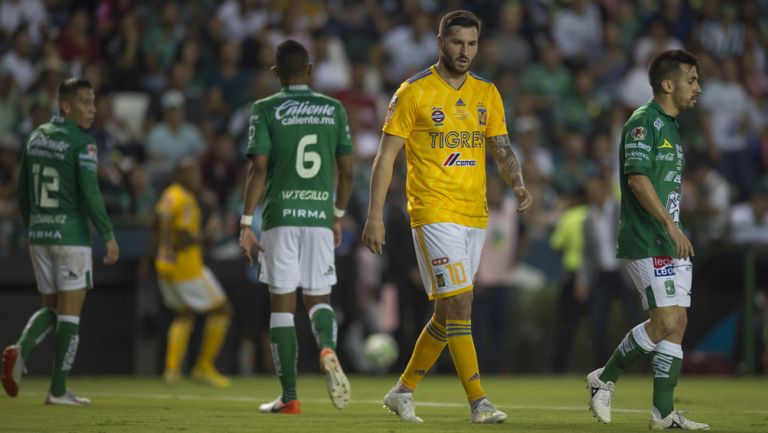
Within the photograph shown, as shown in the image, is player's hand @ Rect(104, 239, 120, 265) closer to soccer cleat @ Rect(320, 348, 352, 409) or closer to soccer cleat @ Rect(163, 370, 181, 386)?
soccer cleat @ Rect(320, 348, 352, 409)

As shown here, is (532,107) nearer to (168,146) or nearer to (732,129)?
(732,129)

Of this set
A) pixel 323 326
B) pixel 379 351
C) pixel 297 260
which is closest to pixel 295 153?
pixel 297 260

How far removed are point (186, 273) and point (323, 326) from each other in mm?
5922

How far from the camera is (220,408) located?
34.9 ft

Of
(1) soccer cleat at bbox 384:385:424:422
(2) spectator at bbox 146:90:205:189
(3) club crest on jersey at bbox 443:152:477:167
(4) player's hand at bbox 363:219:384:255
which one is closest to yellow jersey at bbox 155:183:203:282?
(2) spectator at bbox 146:90:205:189

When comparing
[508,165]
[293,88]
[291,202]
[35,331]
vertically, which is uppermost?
[293,88]

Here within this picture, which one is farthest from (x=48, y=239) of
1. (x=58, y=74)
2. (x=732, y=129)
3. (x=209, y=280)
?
(x=732, y=129)

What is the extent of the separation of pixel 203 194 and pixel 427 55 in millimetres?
5065

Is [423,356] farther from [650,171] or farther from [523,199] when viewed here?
[650,171]

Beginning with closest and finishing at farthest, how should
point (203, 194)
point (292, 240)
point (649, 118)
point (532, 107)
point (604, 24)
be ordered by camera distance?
point (649, 118), point (292, 240), point (203, 194), point (532, 107), point (604, 24)

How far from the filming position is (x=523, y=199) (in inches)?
342

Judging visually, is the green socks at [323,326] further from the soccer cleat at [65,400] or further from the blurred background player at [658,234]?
the soccer cleat at [65,400]

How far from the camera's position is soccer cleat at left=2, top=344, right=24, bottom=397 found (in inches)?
430

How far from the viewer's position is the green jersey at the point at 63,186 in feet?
35.4
